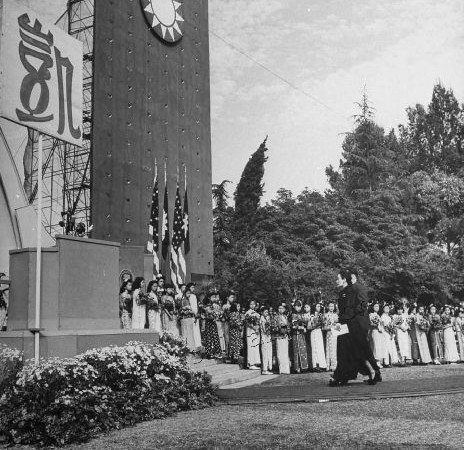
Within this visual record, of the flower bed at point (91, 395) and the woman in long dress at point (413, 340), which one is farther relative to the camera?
the woman in long dress at point (413, 340)

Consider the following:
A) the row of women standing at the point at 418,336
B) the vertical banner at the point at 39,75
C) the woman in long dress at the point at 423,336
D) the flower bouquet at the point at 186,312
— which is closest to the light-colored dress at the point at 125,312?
the flower bouquet at the point at 186,312

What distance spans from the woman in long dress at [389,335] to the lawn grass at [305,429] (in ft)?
28.3

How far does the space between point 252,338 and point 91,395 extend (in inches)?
345

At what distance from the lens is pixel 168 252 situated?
81.8ft

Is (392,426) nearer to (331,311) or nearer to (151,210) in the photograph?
(331,311)

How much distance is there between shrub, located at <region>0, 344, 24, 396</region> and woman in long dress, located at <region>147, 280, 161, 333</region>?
5.71m

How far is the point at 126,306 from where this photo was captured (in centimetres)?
1396

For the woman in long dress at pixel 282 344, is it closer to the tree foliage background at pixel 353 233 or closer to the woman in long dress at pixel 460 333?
the woman in long dress at pixel 460 333

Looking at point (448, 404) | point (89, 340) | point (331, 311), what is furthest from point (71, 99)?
point (331, 311)

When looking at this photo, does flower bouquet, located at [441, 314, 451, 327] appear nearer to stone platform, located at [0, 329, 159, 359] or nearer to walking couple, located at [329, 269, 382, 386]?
walking couple, located at [329, 269, 382, 386]

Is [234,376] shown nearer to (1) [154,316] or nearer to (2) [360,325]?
(1) [154,316]

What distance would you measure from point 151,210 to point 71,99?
573 inches

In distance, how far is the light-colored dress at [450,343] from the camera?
19203 millimetres

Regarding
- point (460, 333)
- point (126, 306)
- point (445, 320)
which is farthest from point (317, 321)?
point (460, 333)
